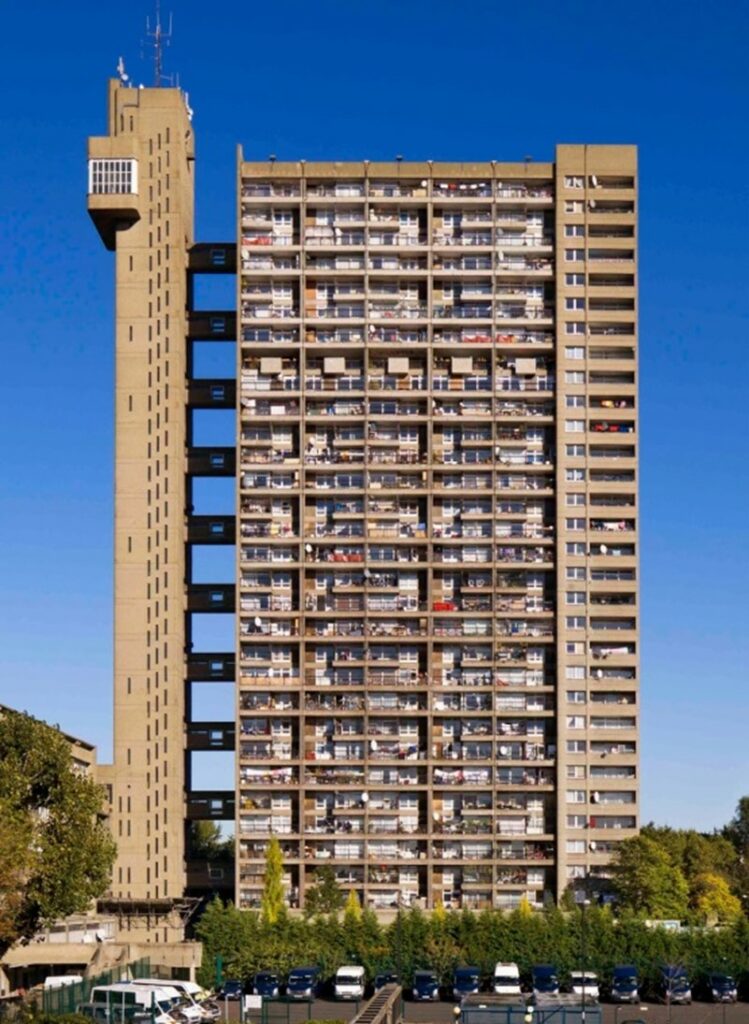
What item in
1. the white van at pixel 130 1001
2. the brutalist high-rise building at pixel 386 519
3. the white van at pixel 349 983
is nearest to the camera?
the white van at pixel 130 1001

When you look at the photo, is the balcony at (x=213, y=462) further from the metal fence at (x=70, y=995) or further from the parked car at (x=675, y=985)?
the parked car at (x=675, y=985)

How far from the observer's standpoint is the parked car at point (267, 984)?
12800 centimetres

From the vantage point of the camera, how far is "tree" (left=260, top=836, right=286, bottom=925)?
146125 mm

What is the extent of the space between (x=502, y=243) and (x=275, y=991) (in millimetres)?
68908

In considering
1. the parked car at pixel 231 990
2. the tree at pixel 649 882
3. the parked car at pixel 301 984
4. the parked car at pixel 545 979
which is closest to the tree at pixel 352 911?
the parked car at pixel 301 984

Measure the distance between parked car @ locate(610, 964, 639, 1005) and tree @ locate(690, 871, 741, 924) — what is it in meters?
25.1

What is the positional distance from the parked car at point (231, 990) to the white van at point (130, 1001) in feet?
55.3

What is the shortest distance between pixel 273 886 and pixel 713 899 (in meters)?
38.8

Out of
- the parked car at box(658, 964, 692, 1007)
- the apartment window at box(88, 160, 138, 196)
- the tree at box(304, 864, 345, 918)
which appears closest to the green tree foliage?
the parked car at box(658, 964, 692, 1007)

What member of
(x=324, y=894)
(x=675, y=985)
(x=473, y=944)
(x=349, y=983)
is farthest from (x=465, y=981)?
(x=324, y=894)

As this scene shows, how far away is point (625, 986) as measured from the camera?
12681 centimetres

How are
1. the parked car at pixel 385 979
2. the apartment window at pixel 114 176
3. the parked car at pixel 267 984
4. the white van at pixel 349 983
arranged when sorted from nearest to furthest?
the white van at pixel 349 983 → the parked car at pixel 267 984 → the parked car at pixel 385 979 → the apartment window at pixel 114 176

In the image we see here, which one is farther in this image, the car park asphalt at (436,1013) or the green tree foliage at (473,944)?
the green tree foliage at (473,944)

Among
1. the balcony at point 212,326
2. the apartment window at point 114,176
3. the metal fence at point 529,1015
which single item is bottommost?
the metal fence at point 529,1015
